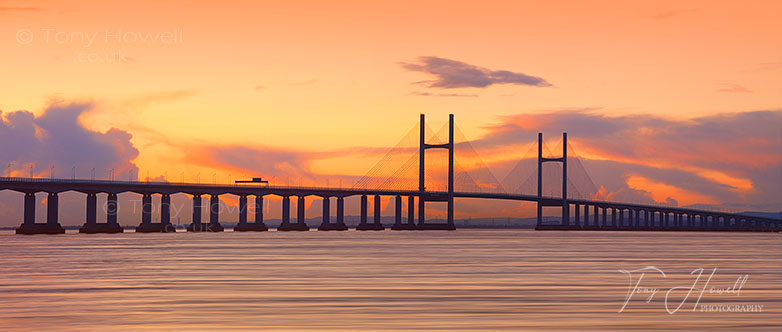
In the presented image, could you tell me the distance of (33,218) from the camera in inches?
5551

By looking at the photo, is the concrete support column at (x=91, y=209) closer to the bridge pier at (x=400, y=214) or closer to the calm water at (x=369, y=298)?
the bridge pier at (x=400, y=214)

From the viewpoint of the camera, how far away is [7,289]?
101 feet

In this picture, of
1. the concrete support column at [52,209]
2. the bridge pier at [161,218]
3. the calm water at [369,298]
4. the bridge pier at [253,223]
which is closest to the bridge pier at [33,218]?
the concrete support column at [52,209]

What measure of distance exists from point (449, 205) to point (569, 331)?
504ft

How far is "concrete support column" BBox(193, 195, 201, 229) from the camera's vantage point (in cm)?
16588

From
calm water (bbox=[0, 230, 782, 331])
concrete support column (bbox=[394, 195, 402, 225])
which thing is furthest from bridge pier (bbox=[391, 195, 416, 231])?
calm water (bbox=[0, 230, 782, 331])

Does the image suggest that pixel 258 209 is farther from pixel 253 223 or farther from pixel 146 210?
pixel 146 210

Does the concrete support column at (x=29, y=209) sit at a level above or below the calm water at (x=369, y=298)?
above

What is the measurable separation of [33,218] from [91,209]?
940 cm

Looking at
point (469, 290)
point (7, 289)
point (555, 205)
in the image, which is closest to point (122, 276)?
point (7, 289)

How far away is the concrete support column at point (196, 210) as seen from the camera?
16588 cm

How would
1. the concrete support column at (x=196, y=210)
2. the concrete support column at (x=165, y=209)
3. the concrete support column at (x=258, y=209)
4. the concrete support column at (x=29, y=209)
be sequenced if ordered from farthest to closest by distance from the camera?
the concrete support column at (x=258, y=209) → the concrete support column at (x=196, y=210) → the concrete support column at (x=165, y=209) → the concrete support column at (x=29, y=209)

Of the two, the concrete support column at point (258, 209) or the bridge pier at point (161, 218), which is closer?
the bridge pier at point (161, 218)

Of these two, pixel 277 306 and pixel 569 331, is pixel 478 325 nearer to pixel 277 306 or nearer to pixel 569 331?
pixel 569 331
